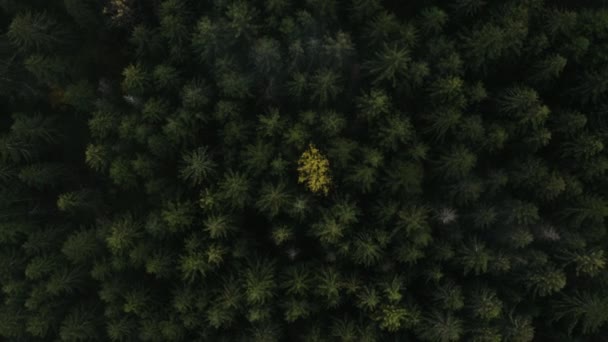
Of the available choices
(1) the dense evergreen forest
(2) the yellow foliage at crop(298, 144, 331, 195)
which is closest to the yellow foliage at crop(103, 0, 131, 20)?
(1) the dense evergreen forest

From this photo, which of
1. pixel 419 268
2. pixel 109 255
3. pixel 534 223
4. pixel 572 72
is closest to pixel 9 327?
pixel 109 255

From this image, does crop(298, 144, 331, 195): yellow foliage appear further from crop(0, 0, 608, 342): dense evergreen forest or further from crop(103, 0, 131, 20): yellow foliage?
crop(103, 0, 131, 20): yellow foliage

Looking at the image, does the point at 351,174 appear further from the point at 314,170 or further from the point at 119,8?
the point at 119,8

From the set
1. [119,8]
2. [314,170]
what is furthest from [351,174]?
[119,8]

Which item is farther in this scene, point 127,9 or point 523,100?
point 127,9

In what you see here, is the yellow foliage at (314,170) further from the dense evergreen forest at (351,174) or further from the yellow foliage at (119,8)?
the yellow foliage at (119,8)

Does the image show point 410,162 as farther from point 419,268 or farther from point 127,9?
point 127,9
